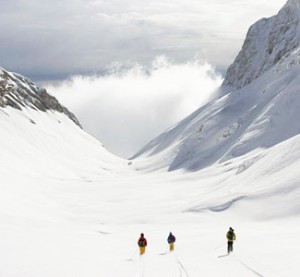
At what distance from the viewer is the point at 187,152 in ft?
488

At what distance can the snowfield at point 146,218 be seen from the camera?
78.1ft

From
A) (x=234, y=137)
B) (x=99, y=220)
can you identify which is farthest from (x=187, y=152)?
(x=99, y=220)

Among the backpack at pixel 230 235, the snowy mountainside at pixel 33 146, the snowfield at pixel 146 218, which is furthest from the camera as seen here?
the snowy mountainside at pixel 33 146

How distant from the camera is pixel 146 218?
62281mm

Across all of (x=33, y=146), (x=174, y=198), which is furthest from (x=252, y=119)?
(x=33, y=146)

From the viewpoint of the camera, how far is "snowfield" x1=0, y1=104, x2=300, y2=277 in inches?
938

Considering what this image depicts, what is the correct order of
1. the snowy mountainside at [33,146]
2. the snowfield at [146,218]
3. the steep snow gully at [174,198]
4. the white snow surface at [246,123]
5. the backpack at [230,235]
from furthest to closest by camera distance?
the snowy mountainside at [33,146] < the white snow surface at [246,123] < the backpack at [230,235] < the steep snow gully at [174,198] < the snowfield at [146,218]

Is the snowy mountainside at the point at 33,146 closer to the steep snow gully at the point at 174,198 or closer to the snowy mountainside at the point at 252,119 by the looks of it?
the steep snow gully at the point at 174,198

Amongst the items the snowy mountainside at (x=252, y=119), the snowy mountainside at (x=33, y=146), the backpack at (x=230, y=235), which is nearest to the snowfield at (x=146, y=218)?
the snowy mountainside at (x=33, y=146)

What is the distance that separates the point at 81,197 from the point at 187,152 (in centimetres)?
6268

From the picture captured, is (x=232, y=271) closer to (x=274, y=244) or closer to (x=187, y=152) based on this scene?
(x=274, y=244)

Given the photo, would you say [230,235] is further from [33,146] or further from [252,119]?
[33,146]

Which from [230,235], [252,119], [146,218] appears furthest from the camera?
[252,119]

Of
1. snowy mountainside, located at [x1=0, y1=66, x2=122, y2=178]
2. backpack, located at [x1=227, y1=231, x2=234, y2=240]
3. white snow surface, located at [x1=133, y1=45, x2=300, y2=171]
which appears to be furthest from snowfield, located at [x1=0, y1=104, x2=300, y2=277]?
white snow surface, located at [x1=133, y1=45, x2=300, y2=171]
